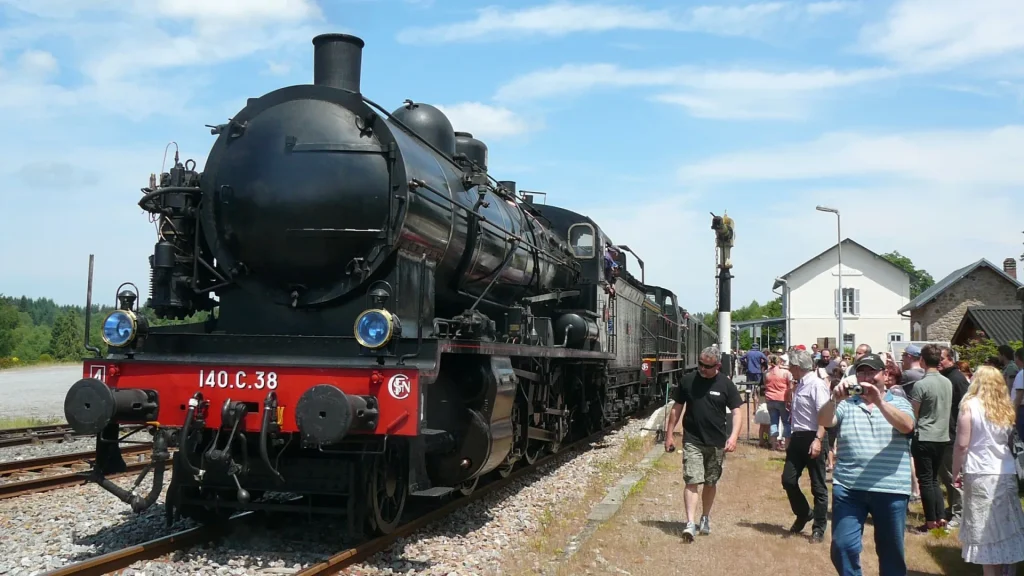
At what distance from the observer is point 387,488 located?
6.40m

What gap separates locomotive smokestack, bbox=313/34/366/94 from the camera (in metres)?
7.07

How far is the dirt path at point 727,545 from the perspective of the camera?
6.41 metres

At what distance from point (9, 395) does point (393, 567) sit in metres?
27.7

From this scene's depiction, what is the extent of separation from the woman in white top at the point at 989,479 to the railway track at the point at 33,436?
37.4 feet

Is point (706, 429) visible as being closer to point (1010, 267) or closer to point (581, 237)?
point (581, 237)

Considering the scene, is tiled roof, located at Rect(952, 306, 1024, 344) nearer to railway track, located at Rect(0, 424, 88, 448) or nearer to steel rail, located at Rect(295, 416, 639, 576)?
steel rail, located at Rect(295, 416, 639, 576)

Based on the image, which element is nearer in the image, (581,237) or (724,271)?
(581,237)

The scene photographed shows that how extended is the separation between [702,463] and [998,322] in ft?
62.5

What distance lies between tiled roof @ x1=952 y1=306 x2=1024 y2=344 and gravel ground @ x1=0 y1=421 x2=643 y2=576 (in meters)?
17.2

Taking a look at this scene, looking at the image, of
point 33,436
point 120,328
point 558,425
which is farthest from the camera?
point 33,436

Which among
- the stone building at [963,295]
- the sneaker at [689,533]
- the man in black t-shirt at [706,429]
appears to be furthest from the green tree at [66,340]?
the sneaker at [689,533]

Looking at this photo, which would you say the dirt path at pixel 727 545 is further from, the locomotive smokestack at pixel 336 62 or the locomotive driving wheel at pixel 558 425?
the locomotive smokestack at pixel 336 62

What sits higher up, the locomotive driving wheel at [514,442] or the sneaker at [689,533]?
the locomotive driving wheel at [514,442]

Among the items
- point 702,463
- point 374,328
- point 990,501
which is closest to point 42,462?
point 374,328
